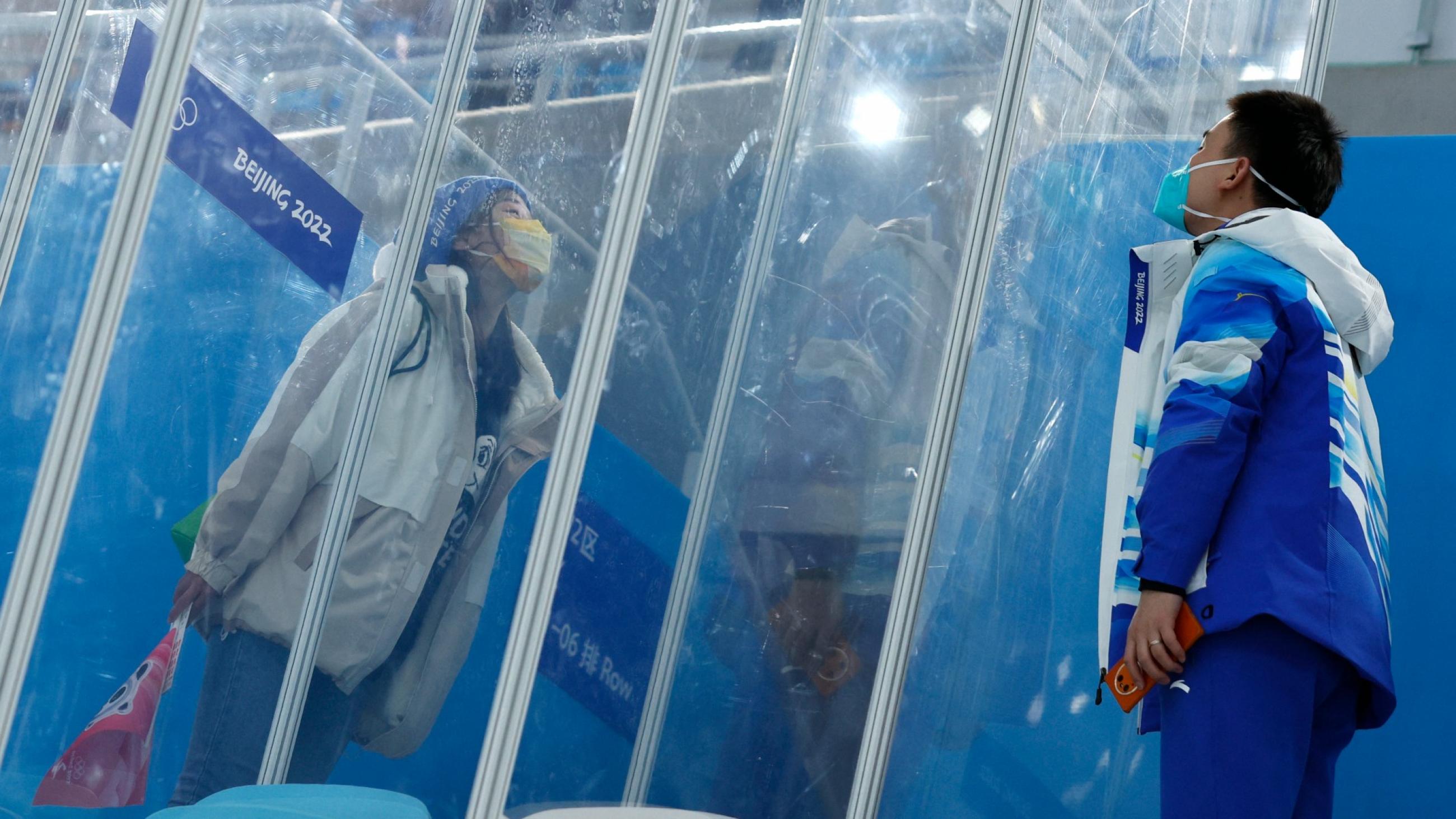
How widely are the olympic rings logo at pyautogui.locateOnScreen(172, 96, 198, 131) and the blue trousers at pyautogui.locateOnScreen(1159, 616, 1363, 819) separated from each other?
1.78m

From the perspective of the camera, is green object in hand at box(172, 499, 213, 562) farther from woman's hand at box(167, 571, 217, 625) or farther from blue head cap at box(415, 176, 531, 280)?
blue head cap at box(415, 176, 531, 280)

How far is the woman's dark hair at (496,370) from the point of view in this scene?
262cm

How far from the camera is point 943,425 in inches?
90.4

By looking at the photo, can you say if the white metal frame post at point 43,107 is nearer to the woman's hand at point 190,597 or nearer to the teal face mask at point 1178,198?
the woman's hand at point 190,597

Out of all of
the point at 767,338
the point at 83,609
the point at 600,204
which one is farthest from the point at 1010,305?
the point at 83,609

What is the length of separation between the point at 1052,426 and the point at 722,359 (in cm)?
69

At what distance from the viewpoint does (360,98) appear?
2.62 m

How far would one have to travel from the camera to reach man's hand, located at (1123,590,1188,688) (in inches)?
58.9

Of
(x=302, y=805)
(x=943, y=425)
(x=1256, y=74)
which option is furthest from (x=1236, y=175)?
(x=302, y=805)

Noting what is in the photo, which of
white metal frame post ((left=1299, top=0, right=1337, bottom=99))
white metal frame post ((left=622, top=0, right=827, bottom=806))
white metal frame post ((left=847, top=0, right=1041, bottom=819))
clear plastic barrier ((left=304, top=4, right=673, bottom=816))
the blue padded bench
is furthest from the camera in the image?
white metal frame post ((left=1299, top=0, right=1337, bottom=99))

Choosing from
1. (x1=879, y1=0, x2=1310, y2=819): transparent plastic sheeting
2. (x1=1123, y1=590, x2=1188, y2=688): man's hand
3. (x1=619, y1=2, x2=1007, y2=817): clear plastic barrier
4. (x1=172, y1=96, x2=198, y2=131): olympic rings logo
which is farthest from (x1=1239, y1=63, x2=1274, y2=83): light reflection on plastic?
(x1=172, y1=96, x2=198, y2=131): olympic rings logo

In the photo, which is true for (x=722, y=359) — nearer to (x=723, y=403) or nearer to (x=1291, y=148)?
(x=723, y=403)

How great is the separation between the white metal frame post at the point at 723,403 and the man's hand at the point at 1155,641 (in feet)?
4.37

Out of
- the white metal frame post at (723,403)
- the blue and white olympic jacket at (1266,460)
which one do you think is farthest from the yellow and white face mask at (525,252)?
the blue and white olympic jacket at (1266,460)
